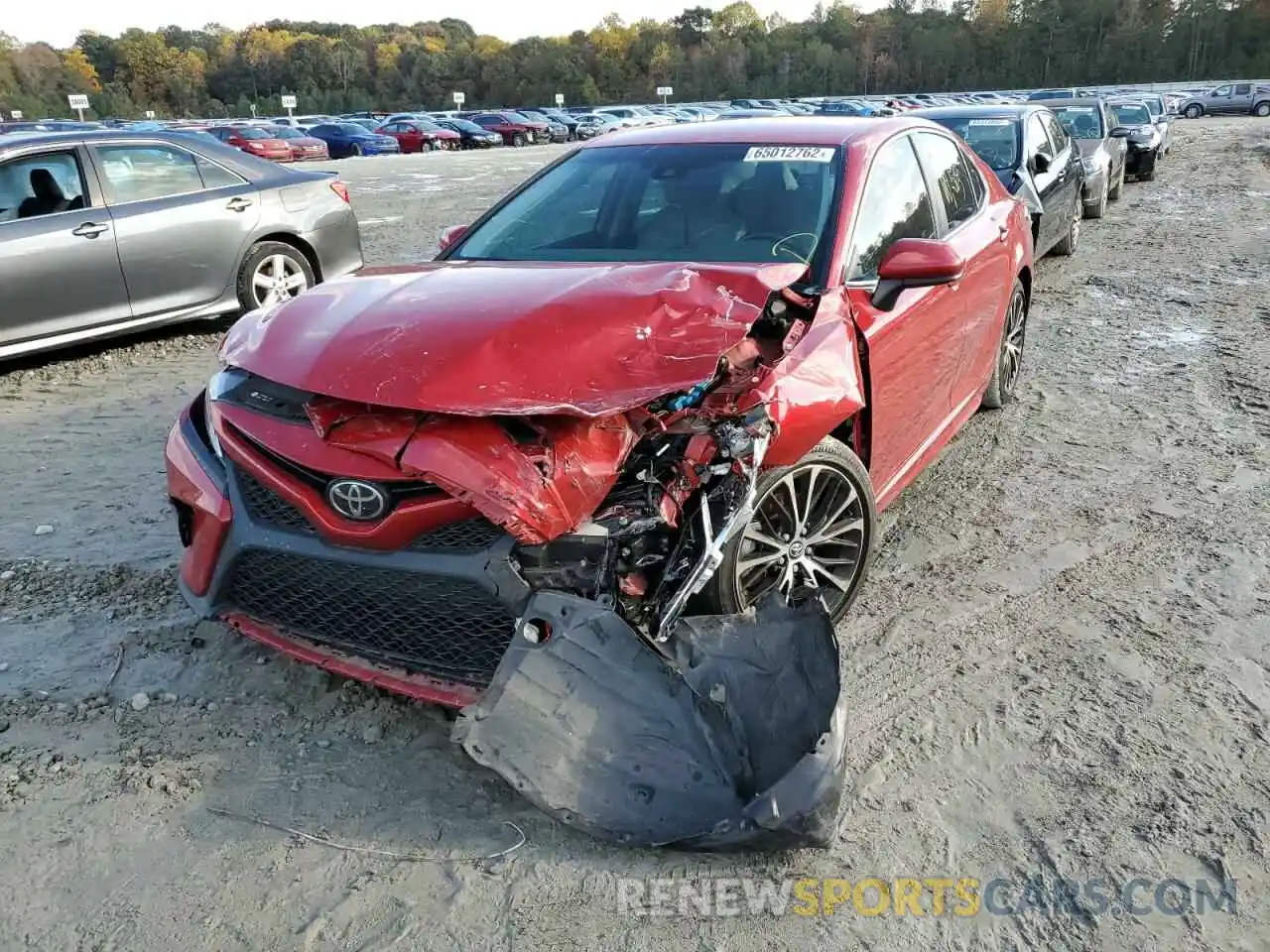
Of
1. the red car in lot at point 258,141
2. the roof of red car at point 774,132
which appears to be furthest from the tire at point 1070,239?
the red car in lot at point 258,141

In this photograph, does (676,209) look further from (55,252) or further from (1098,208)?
(1098,208)

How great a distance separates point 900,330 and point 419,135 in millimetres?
41185

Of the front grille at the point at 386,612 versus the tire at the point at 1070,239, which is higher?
the front grille at the point at 386,612

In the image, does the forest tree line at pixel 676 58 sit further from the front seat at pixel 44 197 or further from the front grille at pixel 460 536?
the front grille at pixel 460 536

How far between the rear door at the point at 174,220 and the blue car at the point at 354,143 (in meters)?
32.9

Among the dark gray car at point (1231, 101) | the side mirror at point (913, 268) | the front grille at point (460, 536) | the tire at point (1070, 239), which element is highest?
the side mirror at point (913, 268)

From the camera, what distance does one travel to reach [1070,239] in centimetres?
1055

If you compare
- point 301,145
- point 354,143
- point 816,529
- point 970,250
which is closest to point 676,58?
point 354,143

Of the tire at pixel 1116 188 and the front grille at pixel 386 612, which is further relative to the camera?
the tire at pixel 1116 188

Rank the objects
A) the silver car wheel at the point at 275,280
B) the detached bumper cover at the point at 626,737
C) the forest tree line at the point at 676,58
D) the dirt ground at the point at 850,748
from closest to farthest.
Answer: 1. the dirt ground at the point at 850,748
2. the detached bumper cover at the point at 626,737
3. the silver car wheel at the point at 275,280
4. the forest tree line at the point at 676,58

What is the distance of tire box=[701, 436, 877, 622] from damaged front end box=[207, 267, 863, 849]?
0.30ft

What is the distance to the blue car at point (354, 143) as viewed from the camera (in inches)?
1489

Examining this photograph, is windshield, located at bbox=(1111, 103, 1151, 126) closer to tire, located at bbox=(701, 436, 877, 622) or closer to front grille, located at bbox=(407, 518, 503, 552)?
tire, located at bbox=(701, 436, 877, 622)

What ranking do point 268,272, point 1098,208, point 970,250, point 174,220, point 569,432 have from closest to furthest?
point 569,432, point 970,250, point 174,220, point 268,272, point 1098,208
